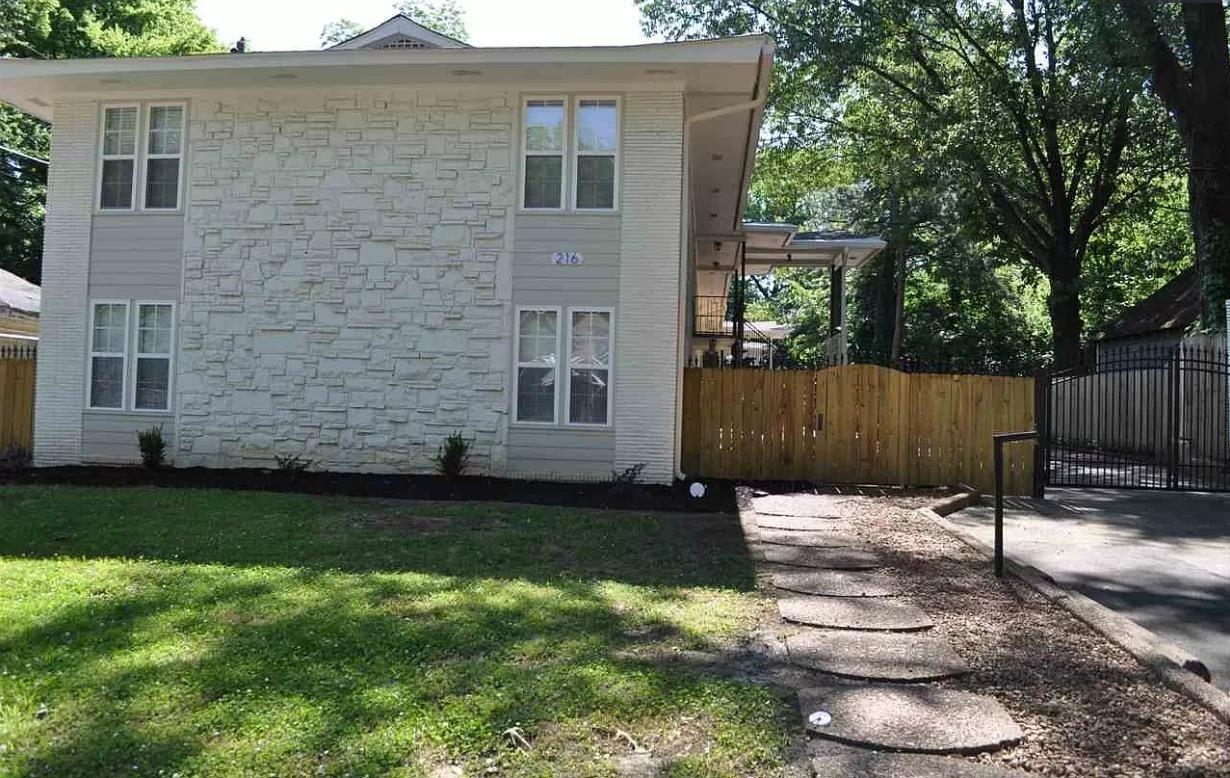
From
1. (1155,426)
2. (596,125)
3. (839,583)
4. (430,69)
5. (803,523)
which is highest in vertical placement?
(430,69)

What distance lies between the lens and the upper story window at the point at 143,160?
1238 cm

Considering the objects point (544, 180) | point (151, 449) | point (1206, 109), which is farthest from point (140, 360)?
point (1206, 109)

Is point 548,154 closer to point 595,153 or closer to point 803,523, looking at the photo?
point 595,153

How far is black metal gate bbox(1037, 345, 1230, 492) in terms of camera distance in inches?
486

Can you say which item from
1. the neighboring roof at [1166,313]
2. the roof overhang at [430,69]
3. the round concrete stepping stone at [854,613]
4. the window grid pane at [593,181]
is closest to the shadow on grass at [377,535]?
the round concrete stepping stone at [854,613]

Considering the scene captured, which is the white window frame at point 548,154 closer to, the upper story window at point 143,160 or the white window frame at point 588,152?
the white window frame at point 588,152

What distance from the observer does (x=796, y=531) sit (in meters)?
8.59

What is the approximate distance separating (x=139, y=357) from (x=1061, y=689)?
11924 mm

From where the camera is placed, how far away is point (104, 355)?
1241cm

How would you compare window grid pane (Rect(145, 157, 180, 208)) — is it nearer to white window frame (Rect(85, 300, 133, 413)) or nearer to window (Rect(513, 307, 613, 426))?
white window frame (Rect(85, 300, 133, 413))

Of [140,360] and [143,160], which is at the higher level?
[143,160]

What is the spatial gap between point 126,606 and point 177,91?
30.2ft

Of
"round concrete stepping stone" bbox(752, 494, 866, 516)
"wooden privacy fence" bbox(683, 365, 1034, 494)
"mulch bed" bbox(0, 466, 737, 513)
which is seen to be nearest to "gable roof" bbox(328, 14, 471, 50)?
"wooden privacy fence" bbox(683, 365, 1034, 494)

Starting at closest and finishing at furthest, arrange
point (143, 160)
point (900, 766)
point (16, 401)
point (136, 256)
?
point (900, 766)
point (136, 256)
point (143, 160)
point (16, 401)
